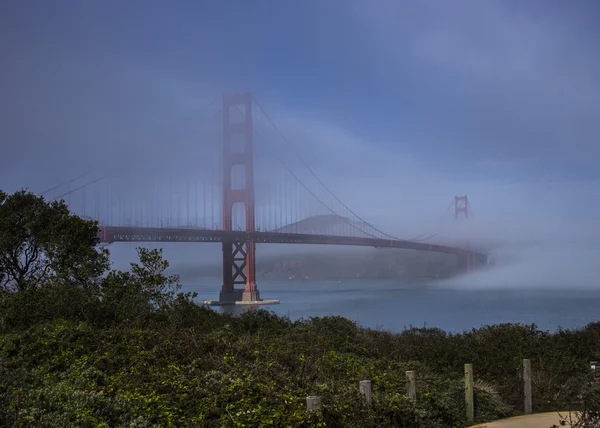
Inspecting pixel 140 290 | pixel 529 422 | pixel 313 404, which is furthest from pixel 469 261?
pixel 313 404

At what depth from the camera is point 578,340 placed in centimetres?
1788

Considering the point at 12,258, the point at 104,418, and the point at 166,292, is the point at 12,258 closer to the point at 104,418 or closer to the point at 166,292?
the point at 166,292

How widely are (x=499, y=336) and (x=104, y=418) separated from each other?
12.3 meters

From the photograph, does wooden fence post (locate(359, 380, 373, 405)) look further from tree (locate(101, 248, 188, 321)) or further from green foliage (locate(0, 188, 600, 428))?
tree (locate(101, 248, 188, 321))

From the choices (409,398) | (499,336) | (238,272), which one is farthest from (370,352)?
(238,272)

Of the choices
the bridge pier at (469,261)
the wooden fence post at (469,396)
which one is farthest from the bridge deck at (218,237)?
the wooden fence post at (469,396)

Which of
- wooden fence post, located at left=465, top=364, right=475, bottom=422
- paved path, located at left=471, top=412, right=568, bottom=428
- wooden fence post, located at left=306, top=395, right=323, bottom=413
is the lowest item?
paved path, located at left=471, top=412, right=568, bottom=428

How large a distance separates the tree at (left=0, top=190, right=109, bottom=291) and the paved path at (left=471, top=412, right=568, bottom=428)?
48.1 feet

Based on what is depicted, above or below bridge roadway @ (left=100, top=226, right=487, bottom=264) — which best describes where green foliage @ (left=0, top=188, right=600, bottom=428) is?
below

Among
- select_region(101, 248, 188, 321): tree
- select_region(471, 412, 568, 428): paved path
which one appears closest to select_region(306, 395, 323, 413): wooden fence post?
select_region(471, 412, 568, 428): paved path

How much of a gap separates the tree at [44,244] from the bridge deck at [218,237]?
20432 mm

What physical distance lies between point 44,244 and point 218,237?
37644mm

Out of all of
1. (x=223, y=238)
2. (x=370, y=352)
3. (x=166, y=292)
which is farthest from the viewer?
(x=223, y=238)

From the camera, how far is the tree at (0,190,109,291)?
21.5m
